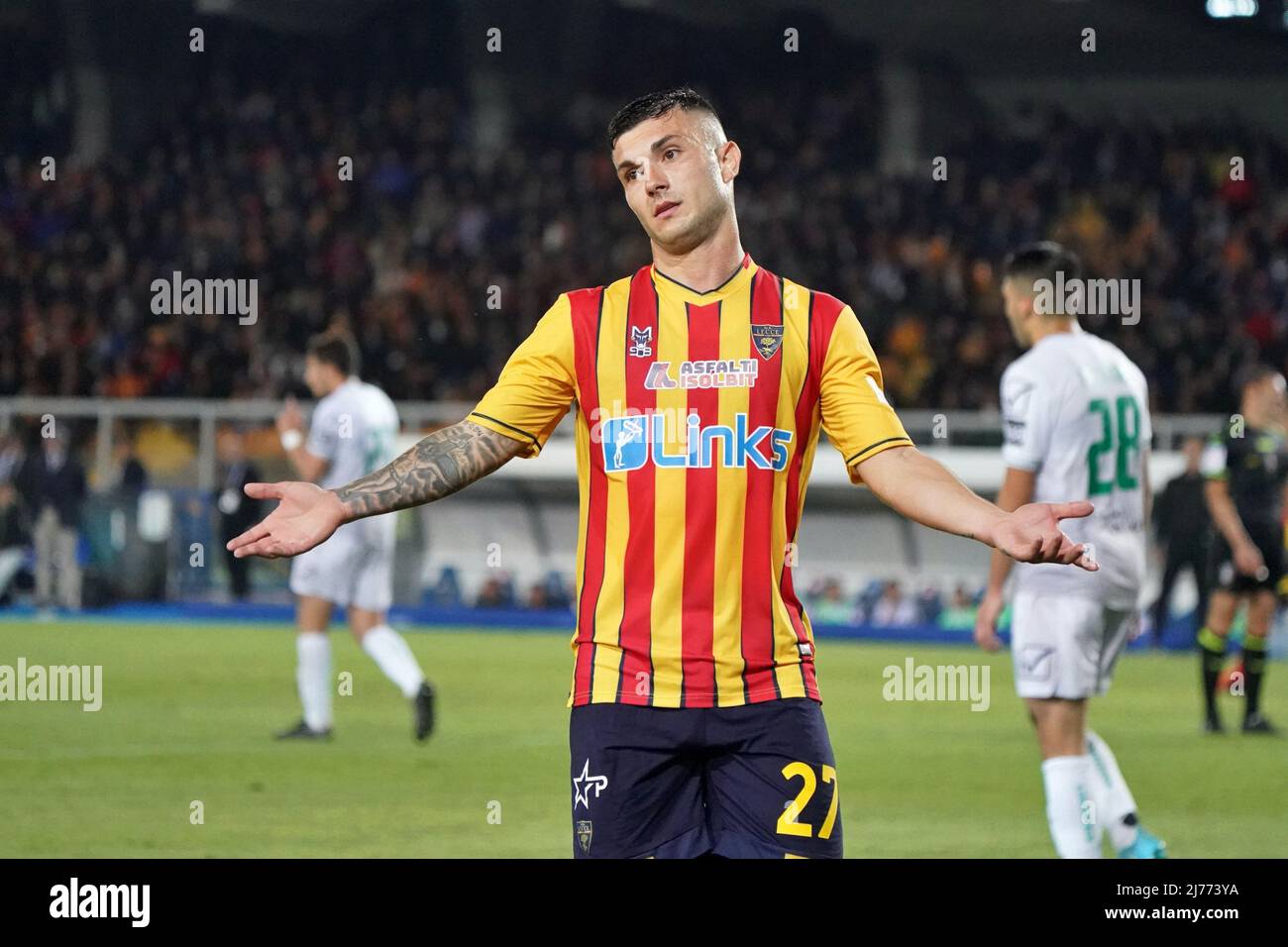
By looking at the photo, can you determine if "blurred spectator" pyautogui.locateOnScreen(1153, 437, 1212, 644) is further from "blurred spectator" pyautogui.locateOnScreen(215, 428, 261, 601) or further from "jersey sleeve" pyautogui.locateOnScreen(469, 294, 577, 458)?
"jersey sleeve" pyautogui.locateOnScreen(469, 294, 577, 458)

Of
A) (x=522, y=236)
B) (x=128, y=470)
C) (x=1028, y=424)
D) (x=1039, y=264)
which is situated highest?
(x=522, y=236)

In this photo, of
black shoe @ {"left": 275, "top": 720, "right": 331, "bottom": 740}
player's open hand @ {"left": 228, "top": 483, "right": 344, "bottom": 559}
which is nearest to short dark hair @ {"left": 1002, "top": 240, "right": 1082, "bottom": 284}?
player's open hand @ {"left": 228, "top": 483, "right": 344, "bottom": 559}

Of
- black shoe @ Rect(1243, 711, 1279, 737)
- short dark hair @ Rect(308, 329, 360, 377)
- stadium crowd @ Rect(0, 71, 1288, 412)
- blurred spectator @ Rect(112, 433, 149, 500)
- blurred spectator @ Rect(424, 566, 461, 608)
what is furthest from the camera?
stadium crowd @ Rect(0, 71, 1288, 412)

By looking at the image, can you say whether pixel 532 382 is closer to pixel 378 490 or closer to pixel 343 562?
pixel 378 490

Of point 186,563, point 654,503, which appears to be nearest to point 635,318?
point 654,503

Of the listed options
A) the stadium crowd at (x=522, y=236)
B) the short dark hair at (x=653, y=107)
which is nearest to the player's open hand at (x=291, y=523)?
the short dark hair at (x=653, y=107)

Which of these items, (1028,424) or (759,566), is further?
(1028,424)

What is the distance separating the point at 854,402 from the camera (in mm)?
3629

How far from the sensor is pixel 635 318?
370 centimetres

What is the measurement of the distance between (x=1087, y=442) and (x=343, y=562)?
460cm

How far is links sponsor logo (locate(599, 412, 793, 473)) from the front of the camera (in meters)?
3.57

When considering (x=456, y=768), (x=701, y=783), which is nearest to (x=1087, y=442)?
(x=701, y=783)

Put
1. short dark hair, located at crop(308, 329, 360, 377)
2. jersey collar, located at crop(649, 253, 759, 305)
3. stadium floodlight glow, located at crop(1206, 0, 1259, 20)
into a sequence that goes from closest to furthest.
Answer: jersey collar, located at crop(649, 253, 759, 305) < short dark hair, located at crop(308, 329, 360, 377) < stadium floodlight glow, located at crop(1206, 0, 1259, 20)
